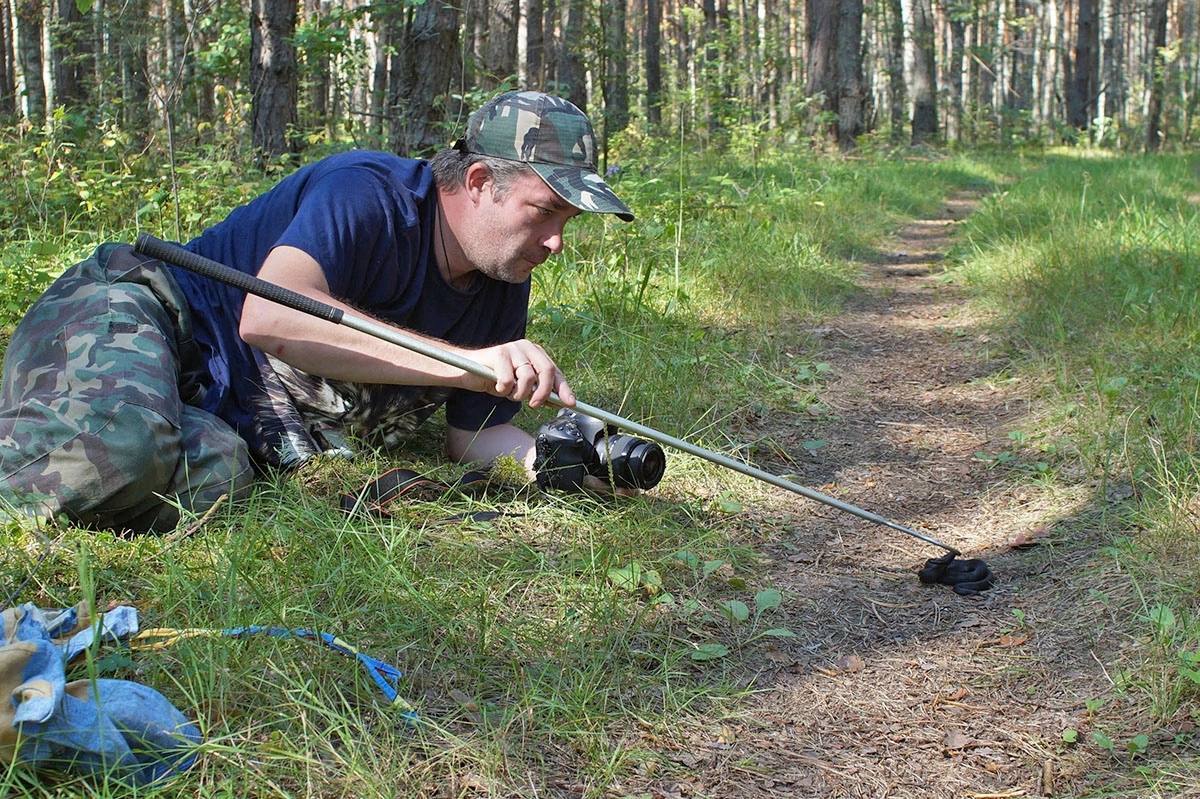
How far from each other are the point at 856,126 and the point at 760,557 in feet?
42.6

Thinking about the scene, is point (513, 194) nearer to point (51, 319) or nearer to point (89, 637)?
point (51, 319)

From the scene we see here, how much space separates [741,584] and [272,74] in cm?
633

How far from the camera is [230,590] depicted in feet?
6.97

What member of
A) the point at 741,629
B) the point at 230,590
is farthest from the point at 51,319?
the point at 741,629

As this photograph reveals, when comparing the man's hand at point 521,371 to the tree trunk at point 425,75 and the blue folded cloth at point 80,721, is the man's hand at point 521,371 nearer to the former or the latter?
the blue folded cloth at point 80,721

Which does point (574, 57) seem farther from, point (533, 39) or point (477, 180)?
point (477, 180)

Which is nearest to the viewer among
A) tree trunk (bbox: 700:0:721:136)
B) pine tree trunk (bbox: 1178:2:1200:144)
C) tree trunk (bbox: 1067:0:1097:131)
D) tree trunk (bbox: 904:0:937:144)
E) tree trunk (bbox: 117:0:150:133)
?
tree trunk (bbox: 117:0:150:133)

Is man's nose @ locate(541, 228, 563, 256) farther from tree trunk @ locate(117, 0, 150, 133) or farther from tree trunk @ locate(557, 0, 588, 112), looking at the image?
tree trunk @ locate(557, 0, 588, 112)

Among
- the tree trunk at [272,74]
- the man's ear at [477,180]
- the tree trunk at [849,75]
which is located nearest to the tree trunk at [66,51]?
the tree trunk at [272,74]

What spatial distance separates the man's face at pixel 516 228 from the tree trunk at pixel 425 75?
410 cm

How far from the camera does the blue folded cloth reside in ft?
5.10

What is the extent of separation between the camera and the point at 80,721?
1.61 meters

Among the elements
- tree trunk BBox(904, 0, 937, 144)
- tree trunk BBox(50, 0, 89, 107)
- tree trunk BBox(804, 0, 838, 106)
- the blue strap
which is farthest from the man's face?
tree trunk BBox(904, 0, 937, 144)

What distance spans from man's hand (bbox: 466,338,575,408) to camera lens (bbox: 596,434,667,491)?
48cm
